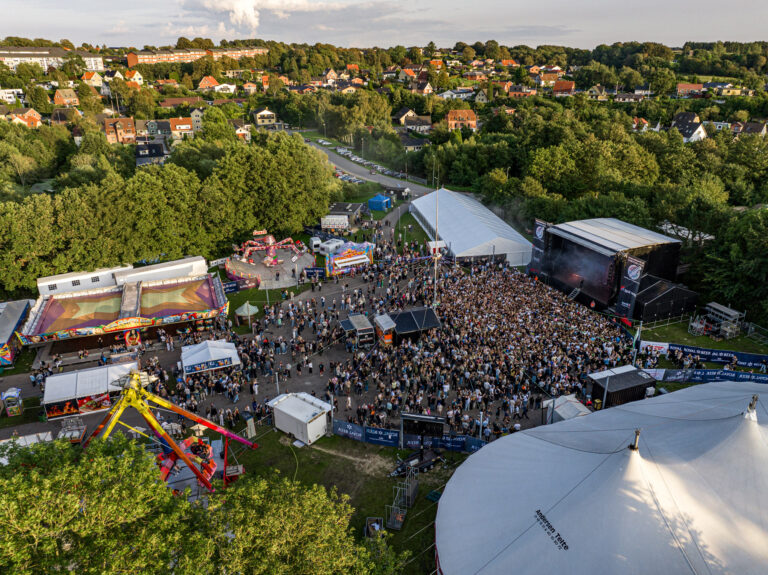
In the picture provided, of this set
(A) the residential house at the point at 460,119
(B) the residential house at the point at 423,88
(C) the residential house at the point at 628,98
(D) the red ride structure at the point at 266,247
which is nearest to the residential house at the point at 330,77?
(B) the residential house at the point at 423,88

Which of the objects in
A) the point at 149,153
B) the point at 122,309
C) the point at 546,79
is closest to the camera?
the point at 122,309

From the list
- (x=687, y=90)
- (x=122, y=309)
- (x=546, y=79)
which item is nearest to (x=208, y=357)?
(x=122, y=309)

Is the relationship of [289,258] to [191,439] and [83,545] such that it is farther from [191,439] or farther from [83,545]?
[83,545]

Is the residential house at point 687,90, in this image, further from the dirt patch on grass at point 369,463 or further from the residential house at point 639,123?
the dirt patch on grass at point 369,463

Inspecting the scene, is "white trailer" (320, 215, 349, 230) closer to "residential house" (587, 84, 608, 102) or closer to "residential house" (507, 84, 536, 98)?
"residential house" (507, 84, 536, 98)

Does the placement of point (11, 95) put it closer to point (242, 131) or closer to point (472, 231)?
point (242, 131)

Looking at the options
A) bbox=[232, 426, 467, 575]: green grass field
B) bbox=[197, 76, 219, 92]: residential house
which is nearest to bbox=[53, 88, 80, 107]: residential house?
bbox=[197, 76, 219, 92]: residential house

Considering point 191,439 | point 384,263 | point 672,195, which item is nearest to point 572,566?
point 191,439
